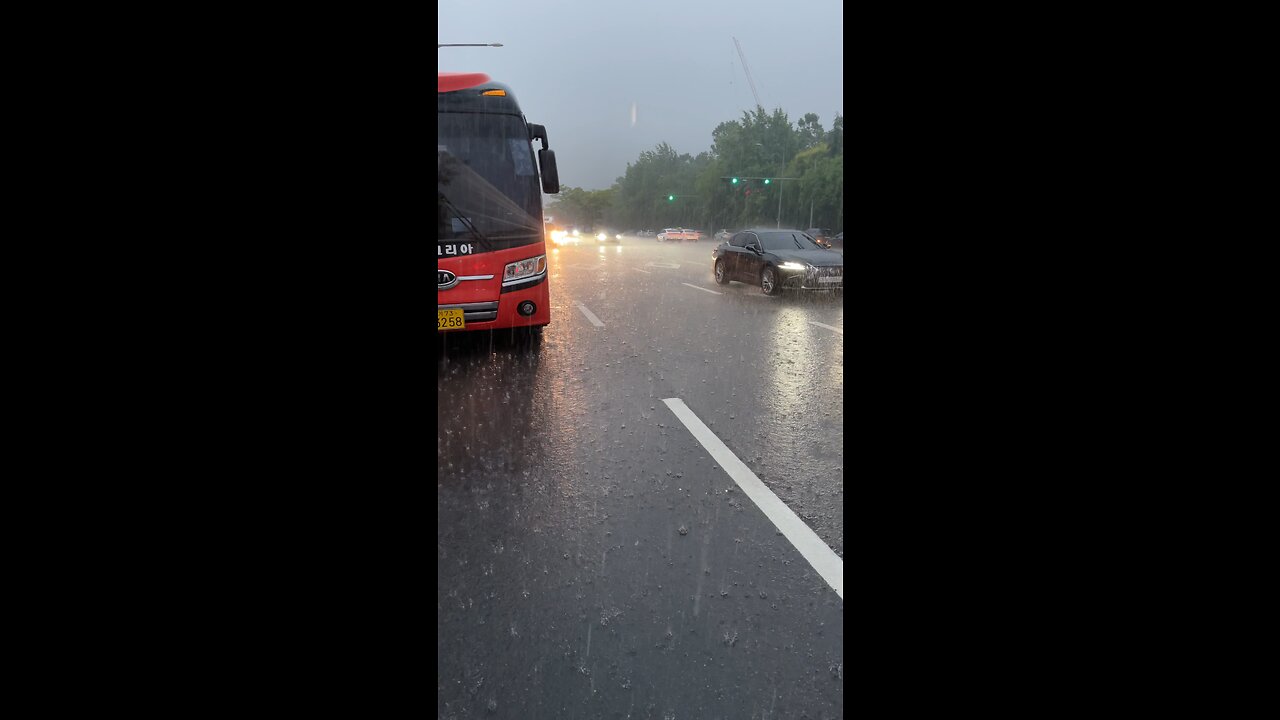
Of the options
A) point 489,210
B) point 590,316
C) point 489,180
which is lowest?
point 590,316

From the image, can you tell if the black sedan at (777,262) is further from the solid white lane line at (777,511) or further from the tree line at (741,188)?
the tree line at (741,188)

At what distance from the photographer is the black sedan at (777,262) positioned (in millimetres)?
13820

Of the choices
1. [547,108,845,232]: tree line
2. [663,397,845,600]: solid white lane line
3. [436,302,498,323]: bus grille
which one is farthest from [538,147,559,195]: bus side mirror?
[547,108,845,232]: tree line

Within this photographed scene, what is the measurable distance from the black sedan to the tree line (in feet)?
73.9

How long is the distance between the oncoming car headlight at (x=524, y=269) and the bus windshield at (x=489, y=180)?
0.18 m

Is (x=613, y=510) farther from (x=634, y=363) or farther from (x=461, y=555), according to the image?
(x=634, y=363)

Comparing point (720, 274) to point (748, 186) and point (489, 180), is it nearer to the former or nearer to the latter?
point (489, 180)

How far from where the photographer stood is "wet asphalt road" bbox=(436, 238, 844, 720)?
6.89 ft

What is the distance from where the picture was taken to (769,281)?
1476 centimetres

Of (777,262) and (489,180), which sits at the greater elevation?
(489,180)

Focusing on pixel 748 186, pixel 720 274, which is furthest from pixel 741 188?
pixel 720 274

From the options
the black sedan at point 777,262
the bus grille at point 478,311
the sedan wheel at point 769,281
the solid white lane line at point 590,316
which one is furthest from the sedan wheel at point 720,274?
the bus grille at point 478,311

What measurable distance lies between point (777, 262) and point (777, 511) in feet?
37.9
